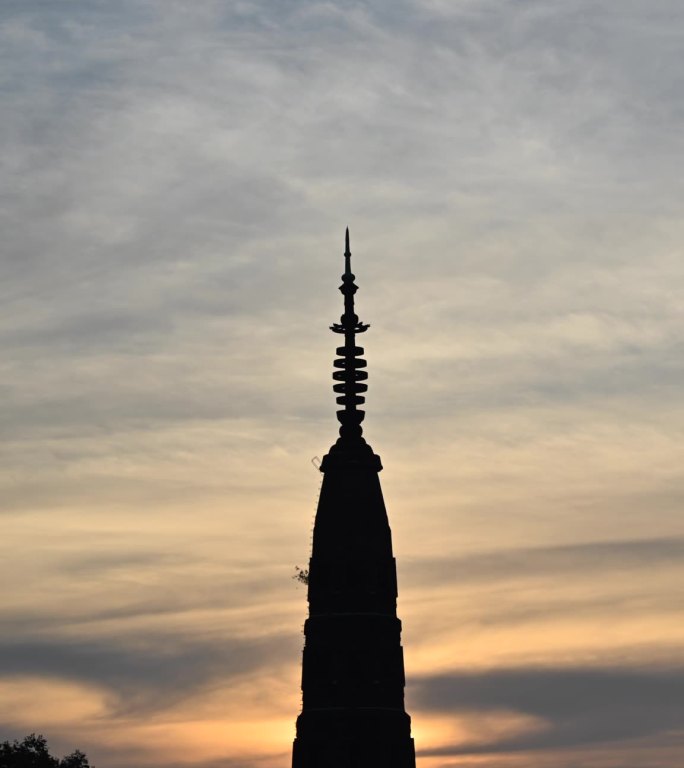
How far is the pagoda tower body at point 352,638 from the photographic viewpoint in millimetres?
94750

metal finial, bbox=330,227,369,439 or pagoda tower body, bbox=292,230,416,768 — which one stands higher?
metal finial, bbox=330,227,369,439

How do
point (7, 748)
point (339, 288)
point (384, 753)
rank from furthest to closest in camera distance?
point (7, 748) < point (339, 288) < point (384, 753)

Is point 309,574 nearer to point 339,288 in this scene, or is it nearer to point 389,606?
point 389,606

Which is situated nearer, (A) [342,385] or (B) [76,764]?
(A) [342,385]

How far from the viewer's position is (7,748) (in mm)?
143375

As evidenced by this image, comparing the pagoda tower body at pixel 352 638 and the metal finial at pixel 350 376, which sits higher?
the metal finial at pixel 350 376

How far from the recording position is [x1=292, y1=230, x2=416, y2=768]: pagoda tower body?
94750 millimetres

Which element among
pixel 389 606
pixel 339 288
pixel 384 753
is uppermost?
pixel 339 288

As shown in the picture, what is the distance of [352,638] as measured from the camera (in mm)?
95625

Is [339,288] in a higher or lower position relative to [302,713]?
higher

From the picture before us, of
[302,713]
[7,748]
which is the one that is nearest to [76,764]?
[7,748]

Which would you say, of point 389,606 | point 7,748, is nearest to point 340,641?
point 389,606

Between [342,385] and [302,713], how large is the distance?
1536 centimetres

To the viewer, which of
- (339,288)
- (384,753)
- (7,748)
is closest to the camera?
(384,753)
